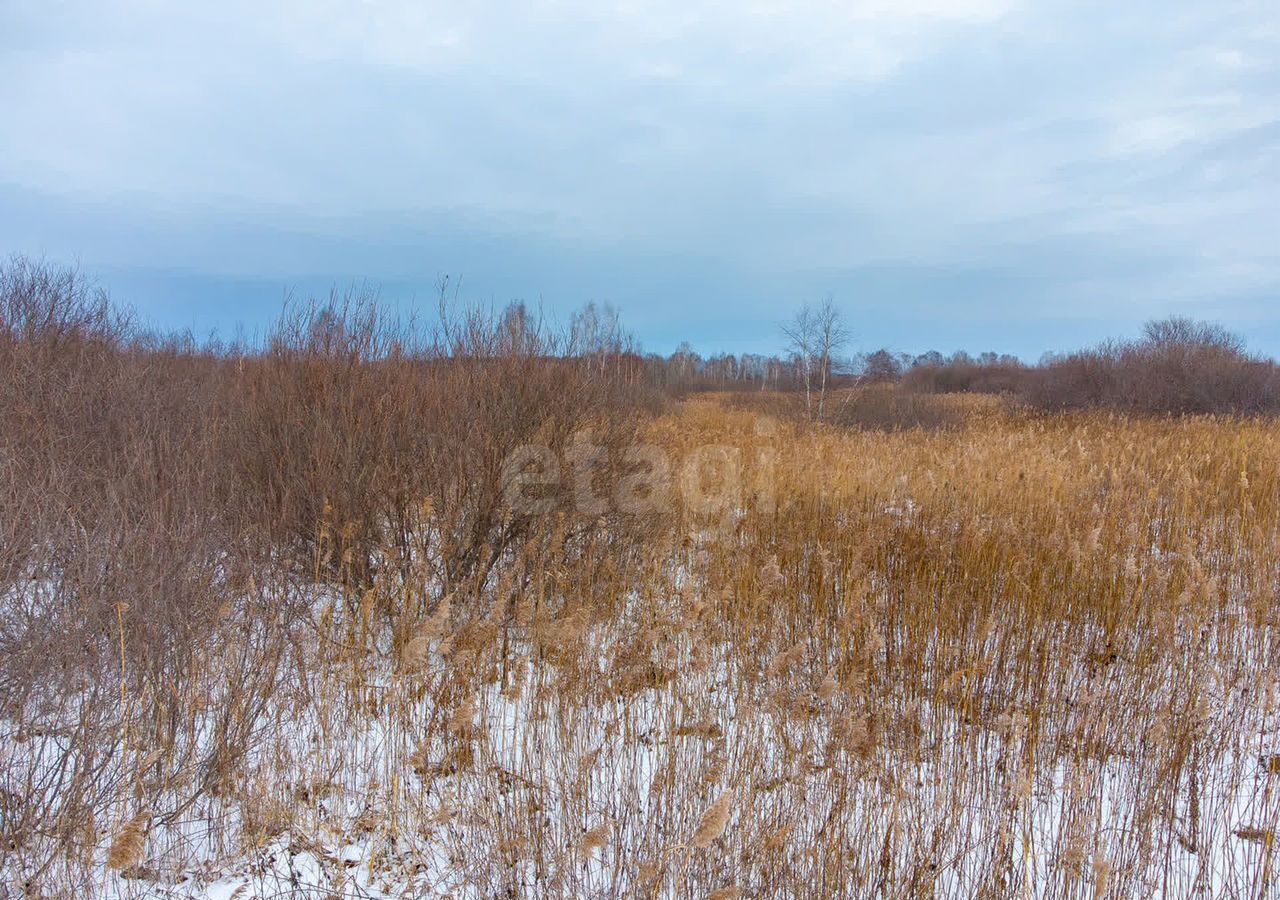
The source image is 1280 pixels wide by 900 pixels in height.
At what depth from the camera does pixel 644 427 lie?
6.50m

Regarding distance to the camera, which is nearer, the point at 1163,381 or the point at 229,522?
the point at 229,522

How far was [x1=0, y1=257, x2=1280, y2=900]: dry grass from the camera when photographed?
255 cm

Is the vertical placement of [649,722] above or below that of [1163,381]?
below

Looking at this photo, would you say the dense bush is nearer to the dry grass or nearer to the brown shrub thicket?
the dry grass

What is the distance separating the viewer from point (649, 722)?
3.73m

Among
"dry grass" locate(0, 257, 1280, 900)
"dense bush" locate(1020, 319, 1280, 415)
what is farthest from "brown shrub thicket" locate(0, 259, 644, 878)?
"dense bush" locate(1020, 319, 1280, 415)

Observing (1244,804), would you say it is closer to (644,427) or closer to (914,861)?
(914,861)

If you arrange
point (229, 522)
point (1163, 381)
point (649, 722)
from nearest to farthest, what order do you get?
1. point (649, 722)
2. point (229, 522)
3. point (1163, 381)

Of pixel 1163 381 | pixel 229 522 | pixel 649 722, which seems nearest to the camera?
pixel 649 722

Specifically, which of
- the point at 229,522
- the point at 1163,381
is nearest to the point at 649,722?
the point at 229,522

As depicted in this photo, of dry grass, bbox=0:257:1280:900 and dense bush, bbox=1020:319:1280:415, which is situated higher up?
dense bush, bbox=1020:319:1280:415

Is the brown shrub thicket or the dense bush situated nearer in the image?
the brown shrub thicket

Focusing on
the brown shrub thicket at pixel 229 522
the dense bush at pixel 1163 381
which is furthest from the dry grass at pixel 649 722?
the dense bush at pixel 1163 381

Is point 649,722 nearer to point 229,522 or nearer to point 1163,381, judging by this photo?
point 229,522
